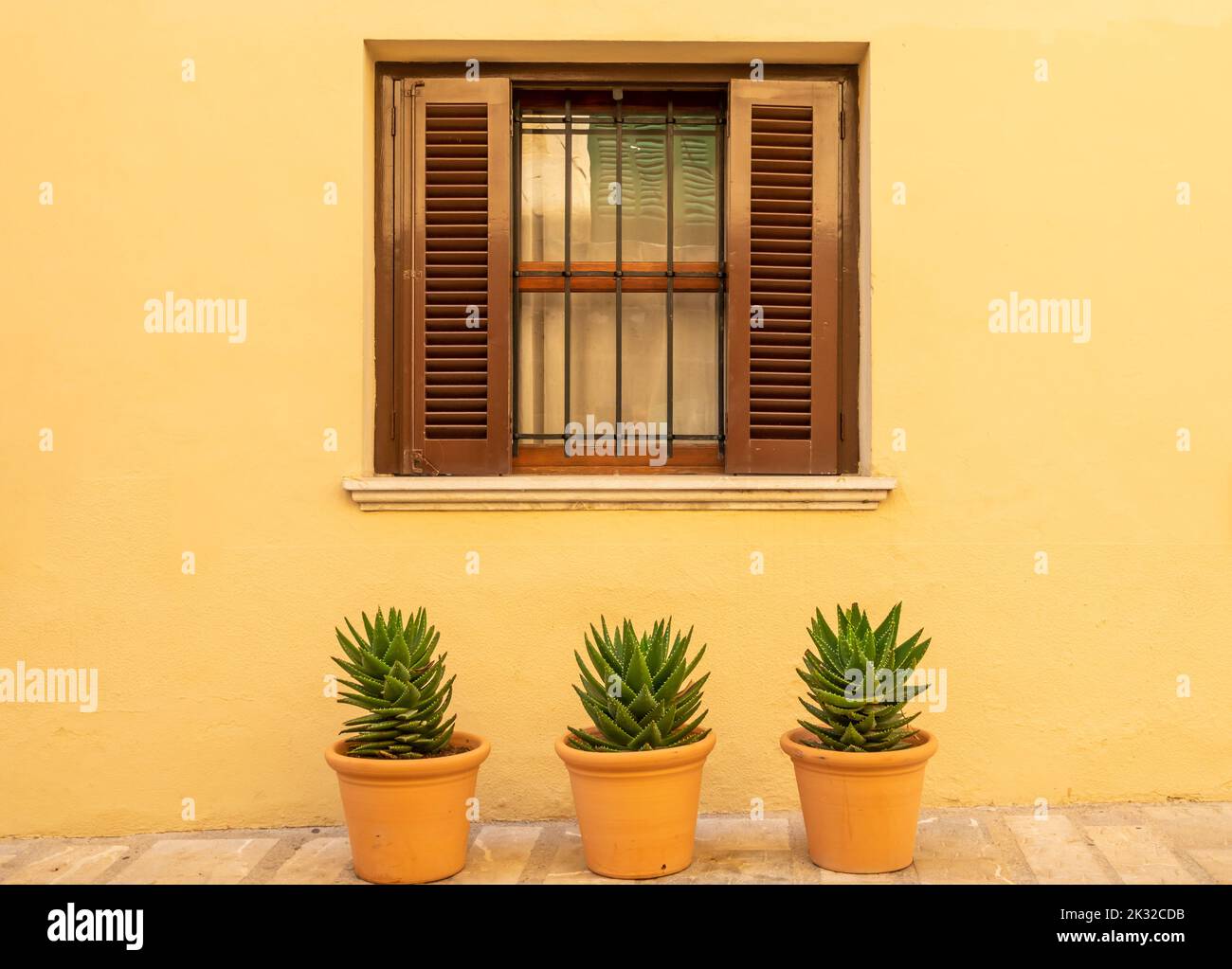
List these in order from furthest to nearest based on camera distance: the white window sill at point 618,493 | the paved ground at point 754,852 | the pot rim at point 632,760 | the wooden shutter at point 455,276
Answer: the wooden shutter at point 455,276
the white window sill at point 618,493
the paved ground at point 754,852
the pot rim at point 632,760

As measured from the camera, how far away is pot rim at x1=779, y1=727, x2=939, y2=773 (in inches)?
130

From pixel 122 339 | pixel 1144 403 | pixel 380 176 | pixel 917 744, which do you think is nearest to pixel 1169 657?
pixel 1144 403

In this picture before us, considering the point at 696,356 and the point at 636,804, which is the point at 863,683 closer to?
the point at 636,804

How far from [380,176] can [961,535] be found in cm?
263

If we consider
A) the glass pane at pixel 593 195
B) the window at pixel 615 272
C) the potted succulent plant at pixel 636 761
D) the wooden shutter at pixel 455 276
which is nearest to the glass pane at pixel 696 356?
the window at pixel 615 272

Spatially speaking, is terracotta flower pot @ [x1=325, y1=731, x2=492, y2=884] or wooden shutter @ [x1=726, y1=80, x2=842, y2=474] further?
wooden shutter @ [x1=726, y1=80, x2=842, y2=474]

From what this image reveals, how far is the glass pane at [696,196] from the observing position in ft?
13.9

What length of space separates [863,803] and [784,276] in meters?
1.99

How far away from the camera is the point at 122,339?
13.0ft

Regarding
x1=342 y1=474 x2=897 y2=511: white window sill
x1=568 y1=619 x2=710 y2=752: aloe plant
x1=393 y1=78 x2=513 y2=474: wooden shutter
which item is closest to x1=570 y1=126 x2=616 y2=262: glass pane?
x1=393 y1=78 x2=513 y2=474: wooden shutter

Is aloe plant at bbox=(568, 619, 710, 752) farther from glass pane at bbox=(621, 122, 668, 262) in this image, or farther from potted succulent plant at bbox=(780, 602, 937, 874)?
glass pane at bbox=(621, 122, 668, 262)

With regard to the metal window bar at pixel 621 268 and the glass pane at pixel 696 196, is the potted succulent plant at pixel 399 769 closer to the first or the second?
the metal window bar at pixel 621 268

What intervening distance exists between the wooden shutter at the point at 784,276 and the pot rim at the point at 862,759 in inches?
45.4

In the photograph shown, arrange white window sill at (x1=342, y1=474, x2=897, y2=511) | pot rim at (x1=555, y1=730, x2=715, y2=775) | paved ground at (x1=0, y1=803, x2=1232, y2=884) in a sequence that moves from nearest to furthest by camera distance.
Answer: pot rim at (x1=555, y1=730, x2=715, y2=775)
paved ground at (x1=0, y1=803, x2=1232, y2=884)
white window sill at (x1=342, y1=474, x2=897, y2=511)
